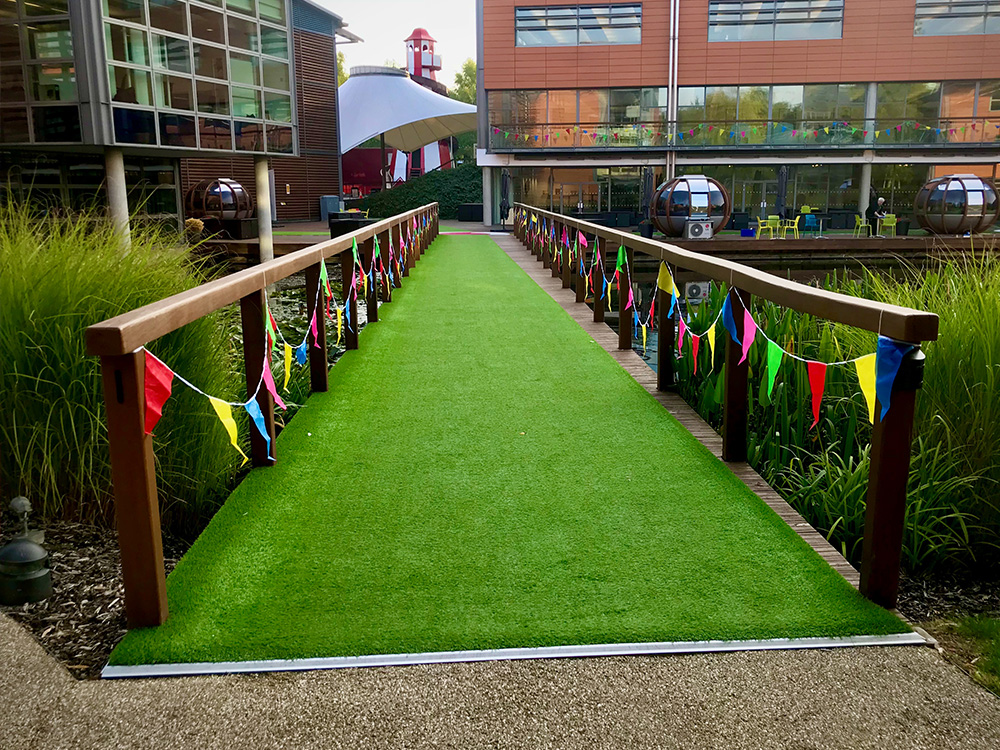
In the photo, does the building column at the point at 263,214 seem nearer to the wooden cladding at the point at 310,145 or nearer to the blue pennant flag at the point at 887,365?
the wooden cladding at the point at 310,145

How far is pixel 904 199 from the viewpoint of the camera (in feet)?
107

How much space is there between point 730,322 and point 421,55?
91322mm

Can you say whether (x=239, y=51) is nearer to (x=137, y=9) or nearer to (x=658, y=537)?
(x=137, y=9)

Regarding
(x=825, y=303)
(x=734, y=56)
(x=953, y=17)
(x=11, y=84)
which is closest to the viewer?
(x=825, y=303)

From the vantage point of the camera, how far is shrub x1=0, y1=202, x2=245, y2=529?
3.33 m

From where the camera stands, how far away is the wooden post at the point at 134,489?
2.47 metres

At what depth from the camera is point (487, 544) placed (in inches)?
127

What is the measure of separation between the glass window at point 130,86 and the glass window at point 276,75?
4.30 metres

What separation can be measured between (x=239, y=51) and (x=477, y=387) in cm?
1896

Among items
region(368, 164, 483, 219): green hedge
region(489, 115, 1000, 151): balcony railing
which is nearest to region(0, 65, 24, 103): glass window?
region(489, 115, 1000, 151): balcony railing

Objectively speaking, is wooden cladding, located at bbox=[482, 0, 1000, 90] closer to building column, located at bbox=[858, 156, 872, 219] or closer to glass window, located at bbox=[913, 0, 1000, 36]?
glass window, located at bbox=[913, 0, 1000, 36]

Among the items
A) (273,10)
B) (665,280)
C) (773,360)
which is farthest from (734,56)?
(773,360)

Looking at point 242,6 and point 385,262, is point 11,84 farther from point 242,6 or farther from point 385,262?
point 385,262

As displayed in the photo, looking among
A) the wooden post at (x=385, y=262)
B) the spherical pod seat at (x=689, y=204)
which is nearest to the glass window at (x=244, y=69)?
the spherical pod seat at (x=689, y=204)
